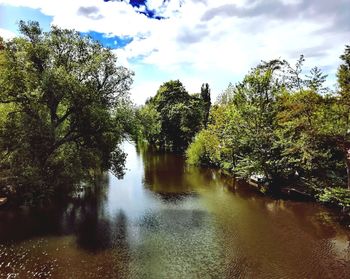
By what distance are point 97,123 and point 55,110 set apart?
311 cm

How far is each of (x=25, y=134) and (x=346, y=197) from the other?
67.1 feet

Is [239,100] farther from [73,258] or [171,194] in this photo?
[73,258]

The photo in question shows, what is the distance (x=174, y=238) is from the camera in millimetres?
17000

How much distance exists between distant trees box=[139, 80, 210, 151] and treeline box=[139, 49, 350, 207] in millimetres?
13392

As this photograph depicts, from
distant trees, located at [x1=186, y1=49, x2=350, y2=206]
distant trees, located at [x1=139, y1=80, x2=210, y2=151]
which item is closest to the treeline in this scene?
distant trees, located at [x1=186, y1=49, x2=350, y2=206]

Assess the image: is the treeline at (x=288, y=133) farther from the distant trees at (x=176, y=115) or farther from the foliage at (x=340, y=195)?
the distant trees at (x=176, y=115)

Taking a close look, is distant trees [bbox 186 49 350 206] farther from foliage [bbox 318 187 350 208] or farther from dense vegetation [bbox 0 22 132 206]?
dense vegetation [bbox 0 22 132 206]

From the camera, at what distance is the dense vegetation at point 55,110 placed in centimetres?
2142

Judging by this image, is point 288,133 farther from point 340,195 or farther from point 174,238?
point 174,238

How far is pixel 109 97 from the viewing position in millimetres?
25062

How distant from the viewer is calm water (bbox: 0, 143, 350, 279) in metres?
13.7

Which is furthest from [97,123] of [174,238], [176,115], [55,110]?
[176,115]

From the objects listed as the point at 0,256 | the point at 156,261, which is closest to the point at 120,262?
the point at 156,261

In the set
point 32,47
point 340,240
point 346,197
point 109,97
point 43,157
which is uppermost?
point 32,47
